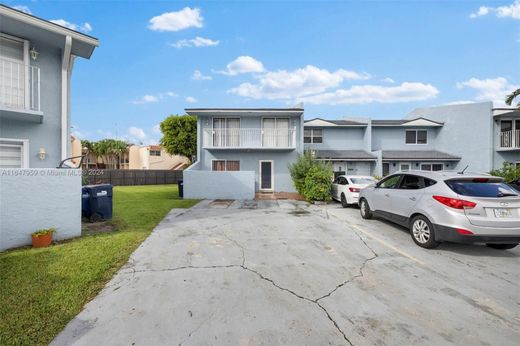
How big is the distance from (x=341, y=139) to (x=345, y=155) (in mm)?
2121

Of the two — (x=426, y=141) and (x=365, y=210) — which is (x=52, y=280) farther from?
(x=426, y=141)

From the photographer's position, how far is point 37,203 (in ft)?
17.0

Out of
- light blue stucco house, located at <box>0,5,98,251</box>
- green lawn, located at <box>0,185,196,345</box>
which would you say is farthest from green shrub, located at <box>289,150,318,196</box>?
light blue stucco house, located at <box>0,5,98,251</box>

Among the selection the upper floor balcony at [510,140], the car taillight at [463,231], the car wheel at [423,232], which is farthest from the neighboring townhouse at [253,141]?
the upper floor balcony at [510,140]

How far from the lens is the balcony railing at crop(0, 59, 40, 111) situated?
22.0ft

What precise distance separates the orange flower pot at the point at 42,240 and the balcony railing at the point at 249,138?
11494mm

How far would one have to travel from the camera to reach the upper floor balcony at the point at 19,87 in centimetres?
670

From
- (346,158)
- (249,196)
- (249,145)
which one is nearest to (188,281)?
(249,196)

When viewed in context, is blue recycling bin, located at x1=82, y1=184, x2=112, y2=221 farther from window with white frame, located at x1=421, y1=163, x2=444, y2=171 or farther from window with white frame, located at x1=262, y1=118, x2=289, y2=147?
window with white frame, located at x1=421, y1=163, x2=444, y2=171

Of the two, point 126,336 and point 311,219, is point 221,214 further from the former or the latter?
point 126,336

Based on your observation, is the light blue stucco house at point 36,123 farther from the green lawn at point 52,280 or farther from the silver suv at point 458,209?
the silver suv at point 458,209

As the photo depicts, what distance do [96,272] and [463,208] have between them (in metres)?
6.62

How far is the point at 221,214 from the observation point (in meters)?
8.96

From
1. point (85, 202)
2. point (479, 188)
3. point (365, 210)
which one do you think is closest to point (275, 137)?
point (365, 210)
